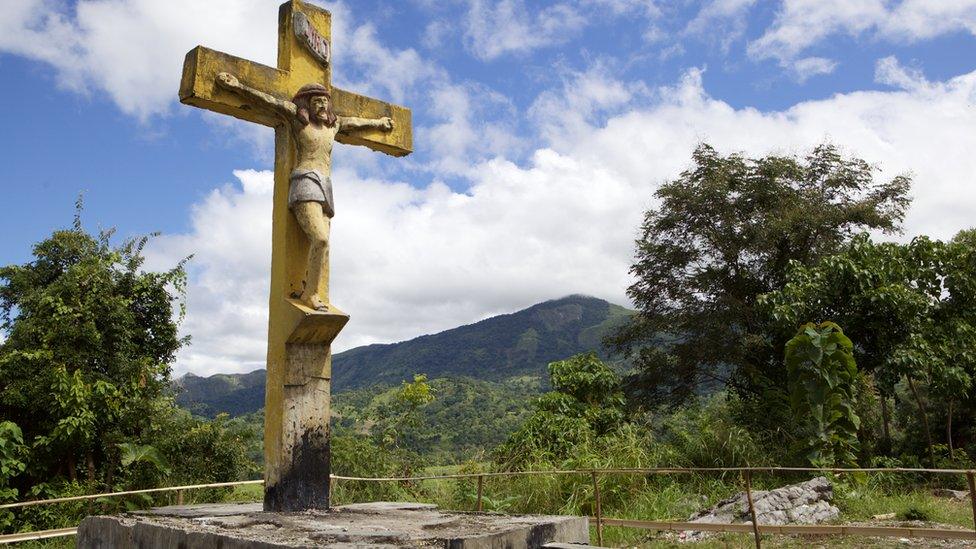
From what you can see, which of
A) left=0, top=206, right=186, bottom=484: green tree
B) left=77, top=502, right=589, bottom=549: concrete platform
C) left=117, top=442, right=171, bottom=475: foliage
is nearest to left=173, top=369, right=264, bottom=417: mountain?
left=0, top=206, right=186, bottom=484: green tree

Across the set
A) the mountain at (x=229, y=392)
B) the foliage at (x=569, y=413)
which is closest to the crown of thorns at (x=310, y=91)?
the foliage at (x=569, y=413)

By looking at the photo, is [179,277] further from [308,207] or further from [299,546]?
[299,546]

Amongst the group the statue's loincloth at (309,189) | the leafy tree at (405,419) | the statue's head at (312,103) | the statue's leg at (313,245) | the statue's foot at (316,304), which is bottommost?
the leafy tree at (405,419)

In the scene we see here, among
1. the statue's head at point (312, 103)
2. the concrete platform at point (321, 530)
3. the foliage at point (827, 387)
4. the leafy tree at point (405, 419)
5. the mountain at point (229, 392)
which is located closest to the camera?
the concrete platform at point (321, 530)

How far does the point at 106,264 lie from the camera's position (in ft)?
42.4

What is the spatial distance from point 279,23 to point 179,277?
28.4 feet

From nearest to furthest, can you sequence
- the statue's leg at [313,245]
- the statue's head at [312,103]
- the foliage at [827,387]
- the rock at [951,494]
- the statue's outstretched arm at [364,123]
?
1. the statue's leg at [313,245]
2. the statue's head at [312,103]
3. the statue's outstretched arm at [364,123]
4. the foliage at [827,387]
5. the rock at [951,494]

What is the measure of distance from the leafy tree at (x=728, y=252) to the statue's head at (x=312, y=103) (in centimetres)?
1172

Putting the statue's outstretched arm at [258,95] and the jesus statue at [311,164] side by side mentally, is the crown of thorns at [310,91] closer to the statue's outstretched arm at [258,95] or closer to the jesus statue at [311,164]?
the jesus statue at [311,164]

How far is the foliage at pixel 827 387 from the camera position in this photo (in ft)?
33.5

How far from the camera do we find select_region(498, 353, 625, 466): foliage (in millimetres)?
12016

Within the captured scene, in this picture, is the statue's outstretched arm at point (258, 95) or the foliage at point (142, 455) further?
the foliage at point (142, 455)

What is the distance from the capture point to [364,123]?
618cm

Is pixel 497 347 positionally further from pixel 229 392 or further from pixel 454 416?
pixel 454 416
